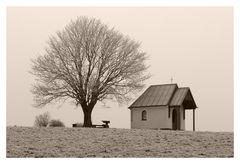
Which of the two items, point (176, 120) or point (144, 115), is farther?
point (176, 120)

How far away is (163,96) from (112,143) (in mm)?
12415

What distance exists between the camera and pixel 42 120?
4088 centimetres

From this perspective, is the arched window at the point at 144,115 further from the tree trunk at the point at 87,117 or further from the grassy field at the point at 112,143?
the grassy field at the point at 112,143

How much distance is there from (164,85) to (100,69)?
5.37 m

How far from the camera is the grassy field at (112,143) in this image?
99.7 ft

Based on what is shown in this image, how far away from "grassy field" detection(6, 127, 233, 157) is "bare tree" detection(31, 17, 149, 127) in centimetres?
572

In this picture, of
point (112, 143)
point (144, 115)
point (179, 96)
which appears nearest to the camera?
point (112, 143)

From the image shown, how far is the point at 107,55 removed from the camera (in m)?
44.0

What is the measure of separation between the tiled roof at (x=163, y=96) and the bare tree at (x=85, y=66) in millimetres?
1492

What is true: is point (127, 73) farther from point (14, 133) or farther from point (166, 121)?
point (14, 133)

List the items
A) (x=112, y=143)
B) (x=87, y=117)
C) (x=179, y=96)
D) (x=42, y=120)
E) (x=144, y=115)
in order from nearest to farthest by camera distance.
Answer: (x=112, y=143)
(x=42, y=120)
(x=87, y=117)
(x=179, y=96)
(x=144, y=115)

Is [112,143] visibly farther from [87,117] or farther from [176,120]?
[176,120]

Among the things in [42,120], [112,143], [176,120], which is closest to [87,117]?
[42,120]

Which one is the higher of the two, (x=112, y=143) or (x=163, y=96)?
(x=163, y=96)
